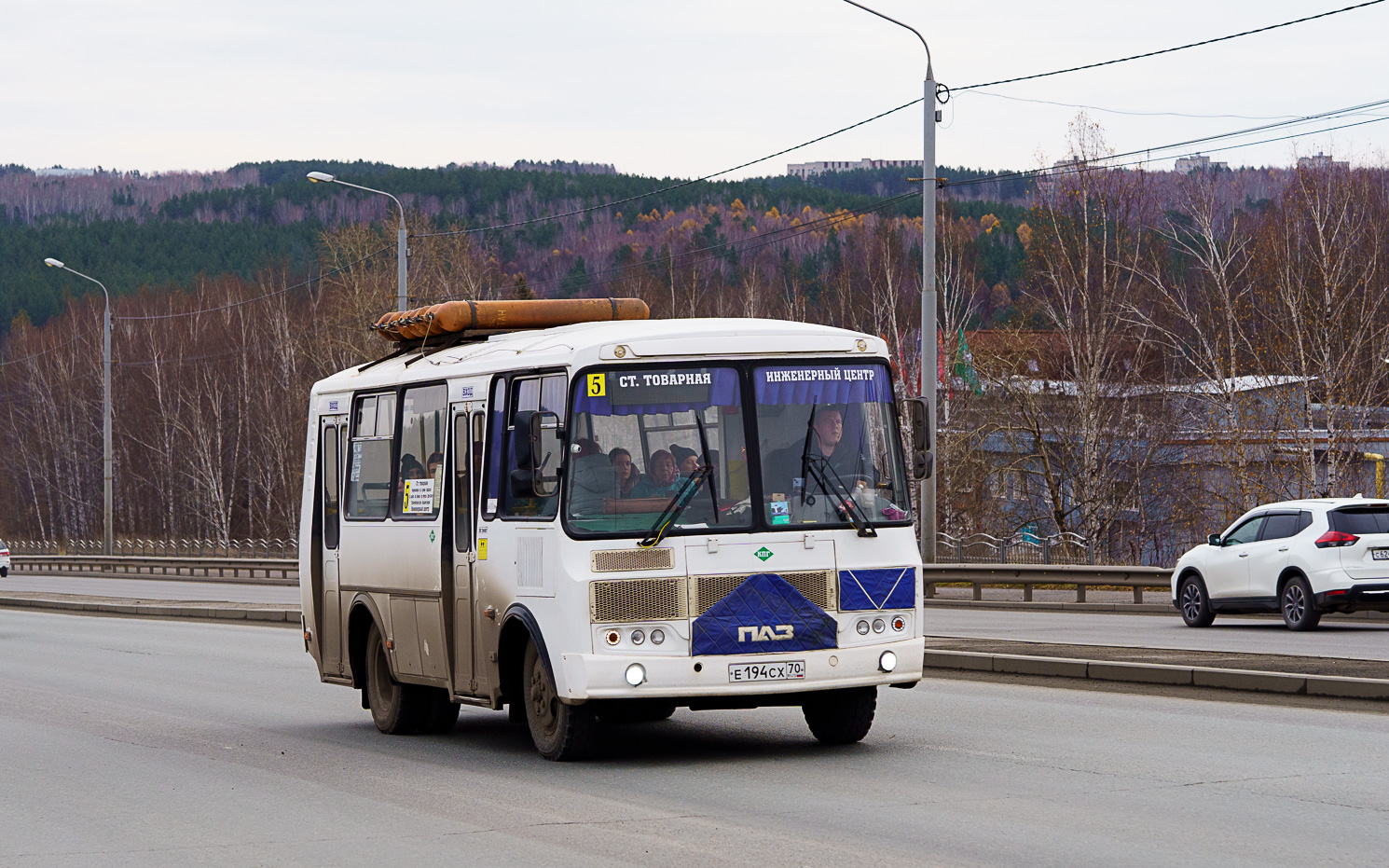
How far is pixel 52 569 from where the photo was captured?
7369cm

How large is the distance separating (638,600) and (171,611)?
24359 mm

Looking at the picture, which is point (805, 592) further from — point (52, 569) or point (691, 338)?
point (52, 569)

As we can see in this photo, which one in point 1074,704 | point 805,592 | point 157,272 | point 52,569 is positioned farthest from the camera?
point 157,272

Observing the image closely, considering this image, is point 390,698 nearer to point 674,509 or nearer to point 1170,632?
point 674,509

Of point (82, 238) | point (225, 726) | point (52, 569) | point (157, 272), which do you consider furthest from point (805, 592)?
point (82, 238)

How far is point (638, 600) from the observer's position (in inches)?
410

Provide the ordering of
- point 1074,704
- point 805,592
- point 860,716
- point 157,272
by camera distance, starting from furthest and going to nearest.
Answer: point 157,272, point 1074,704, point 860,716, point 805,592

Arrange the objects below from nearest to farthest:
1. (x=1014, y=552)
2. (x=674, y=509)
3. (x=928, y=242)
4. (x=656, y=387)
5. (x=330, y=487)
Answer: (x=674, y=509)
(x=656, y=387)
(x=330, y=487)
(x=928, y=242)
(x=1014, y=552)

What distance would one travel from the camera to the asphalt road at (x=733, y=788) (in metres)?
7.86

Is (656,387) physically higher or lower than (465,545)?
higher

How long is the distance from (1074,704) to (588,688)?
4867 mm

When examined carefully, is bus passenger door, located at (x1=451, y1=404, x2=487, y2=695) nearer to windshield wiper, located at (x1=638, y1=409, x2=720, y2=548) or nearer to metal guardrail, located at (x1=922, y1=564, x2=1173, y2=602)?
windshield wiper, located at (x1=638, y1=409, x2=720, y2=548)

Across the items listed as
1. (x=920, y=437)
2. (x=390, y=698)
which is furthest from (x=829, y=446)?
(x=390, y=698)

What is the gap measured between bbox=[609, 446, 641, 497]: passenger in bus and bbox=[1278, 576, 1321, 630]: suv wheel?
13.6 metres
